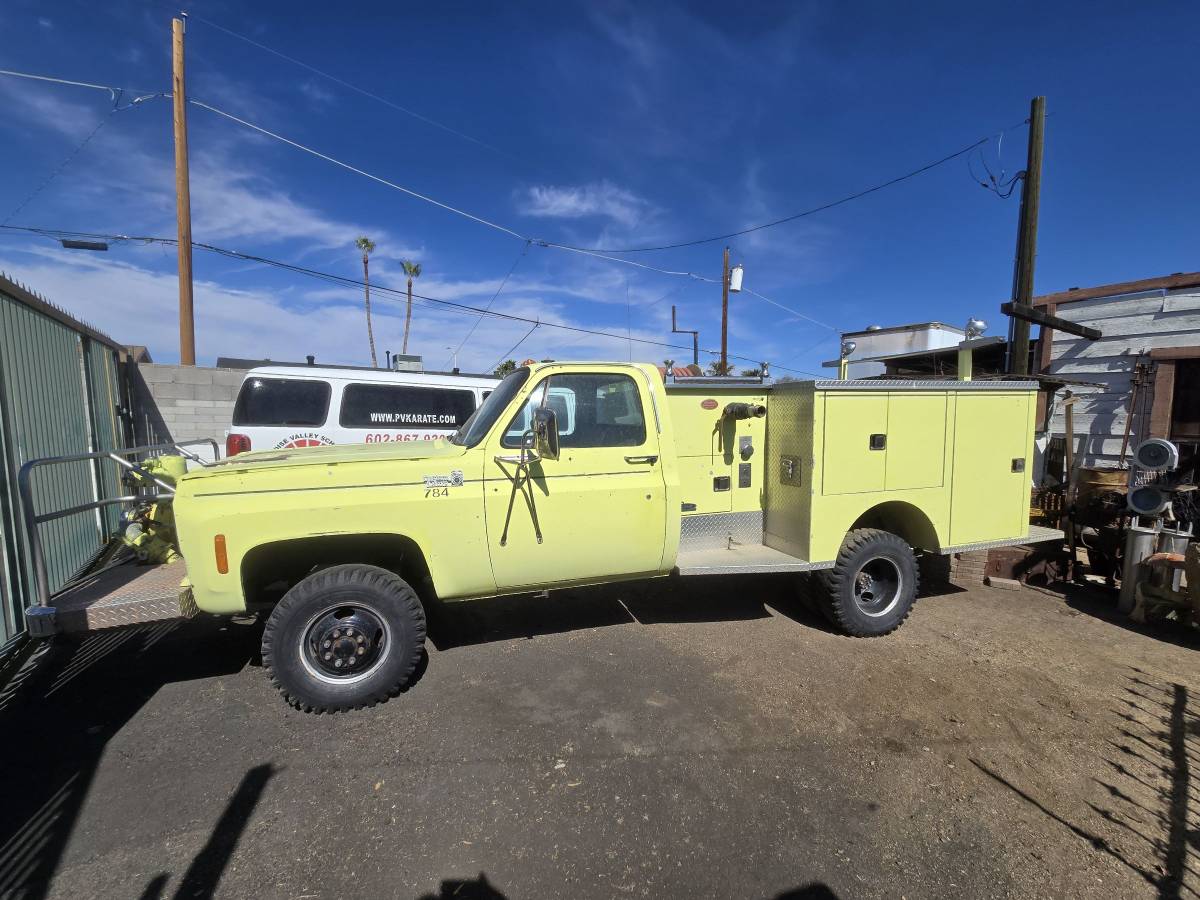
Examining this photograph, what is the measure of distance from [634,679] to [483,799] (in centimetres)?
143

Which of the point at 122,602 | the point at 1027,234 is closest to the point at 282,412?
the point at 122,602

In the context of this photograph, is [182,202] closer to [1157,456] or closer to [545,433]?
[545,433]

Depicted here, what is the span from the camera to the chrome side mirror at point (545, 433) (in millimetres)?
3456

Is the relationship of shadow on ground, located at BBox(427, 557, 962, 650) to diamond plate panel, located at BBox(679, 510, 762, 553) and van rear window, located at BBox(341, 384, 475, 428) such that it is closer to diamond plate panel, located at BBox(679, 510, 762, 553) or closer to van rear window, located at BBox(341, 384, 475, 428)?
diamond plate panel, located at BBox(679, 510, 762, 553)

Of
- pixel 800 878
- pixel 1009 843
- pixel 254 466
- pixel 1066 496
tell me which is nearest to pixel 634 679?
pixel 800 878

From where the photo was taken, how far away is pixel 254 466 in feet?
11.0

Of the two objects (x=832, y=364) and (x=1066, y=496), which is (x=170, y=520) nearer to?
(x=832, y=364)

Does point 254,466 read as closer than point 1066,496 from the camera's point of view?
Yes

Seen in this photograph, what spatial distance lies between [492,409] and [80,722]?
124 inches

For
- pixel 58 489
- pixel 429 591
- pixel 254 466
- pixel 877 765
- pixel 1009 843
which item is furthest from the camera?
pixel 58 489

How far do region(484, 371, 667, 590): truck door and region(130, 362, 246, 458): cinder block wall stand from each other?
7.89 metres

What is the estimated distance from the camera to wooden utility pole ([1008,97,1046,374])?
319 inches

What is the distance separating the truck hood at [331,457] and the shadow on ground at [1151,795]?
12.1ft

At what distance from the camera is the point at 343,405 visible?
23.1 ft
